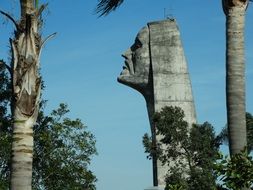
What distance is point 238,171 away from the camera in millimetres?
9086

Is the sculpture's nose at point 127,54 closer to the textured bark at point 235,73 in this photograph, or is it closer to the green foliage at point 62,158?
the green foliage at point 62,158

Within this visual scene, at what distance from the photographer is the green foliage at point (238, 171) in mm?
9023

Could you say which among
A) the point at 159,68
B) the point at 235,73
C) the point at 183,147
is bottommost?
the point at 235,73

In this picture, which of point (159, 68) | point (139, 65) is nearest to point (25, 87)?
point (159, 68)

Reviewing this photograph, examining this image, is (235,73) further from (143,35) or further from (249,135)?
(143,35)

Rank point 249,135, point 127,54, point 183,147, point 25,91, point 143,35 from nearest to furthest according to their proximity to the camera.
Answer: point 25,91
point 183,147
point 249,135
point 143,35
point 127,54

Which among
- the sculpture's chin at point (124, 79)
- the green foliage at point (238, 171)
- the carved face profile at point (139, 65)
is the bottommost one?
the green foliage at point (238, 171)

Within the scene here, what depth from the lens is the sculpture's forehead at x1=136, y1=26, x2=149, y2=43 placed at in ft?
142

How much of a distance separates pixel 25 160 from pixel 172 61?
33028 mm

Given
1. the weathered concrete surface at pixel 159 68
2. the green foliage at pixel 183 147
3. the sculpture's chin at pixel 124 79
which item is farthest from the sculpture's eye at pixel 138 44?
the green foliage at pixel 183 147

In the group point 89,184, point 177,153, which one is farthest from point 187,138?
point 89,184

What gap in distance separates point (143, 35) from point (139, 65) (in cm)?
200

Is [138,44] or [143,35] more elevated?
[143,35]

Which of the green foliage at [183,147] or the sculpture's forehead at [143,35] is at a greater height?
the sculpture's forehead at [143,35]
